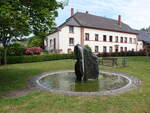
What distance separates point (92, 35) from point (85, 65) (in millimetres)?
24755

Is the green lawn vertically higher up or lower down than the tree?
lower down

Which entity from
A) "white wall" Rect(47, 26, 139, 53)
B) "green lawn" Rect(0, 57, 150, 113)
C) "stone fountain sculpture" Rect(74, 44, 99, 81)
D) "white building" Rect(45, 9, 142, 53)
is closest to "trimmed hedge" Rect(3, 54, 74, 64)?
"white wall" Rect(47, 26, 139, 53)

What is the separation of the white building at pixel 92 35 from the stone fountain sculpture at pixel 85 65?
20.1m

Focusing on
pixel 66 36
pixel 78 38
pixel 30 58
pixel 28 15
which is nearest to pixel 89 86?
pixel 28 15

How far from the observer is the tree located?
206 inches

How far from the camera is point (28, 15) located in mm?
6605

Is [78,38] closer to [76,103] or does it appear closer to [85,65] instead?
[85,65]

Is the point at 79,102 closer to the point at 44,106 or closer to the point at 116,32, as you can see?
the point at 44,106

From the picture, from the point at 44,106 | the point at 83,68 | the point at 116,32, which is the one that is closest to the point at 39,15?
the point at 83,68

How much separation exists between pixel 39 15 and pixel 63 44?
21832 millimetres

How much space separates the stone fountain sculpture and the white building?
20138mm

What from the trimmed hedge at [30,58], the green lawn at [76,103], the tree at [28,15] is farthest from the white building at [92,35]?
the green lawn at [76,103]

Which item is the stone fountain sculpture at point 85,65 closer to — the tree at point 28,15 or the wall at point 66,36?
the tree at point 28,15

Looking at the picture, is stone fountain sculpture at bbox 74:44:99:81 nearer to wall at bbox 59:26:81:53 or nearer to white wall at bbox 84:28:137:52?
wall at bbox 59:26:81:53
